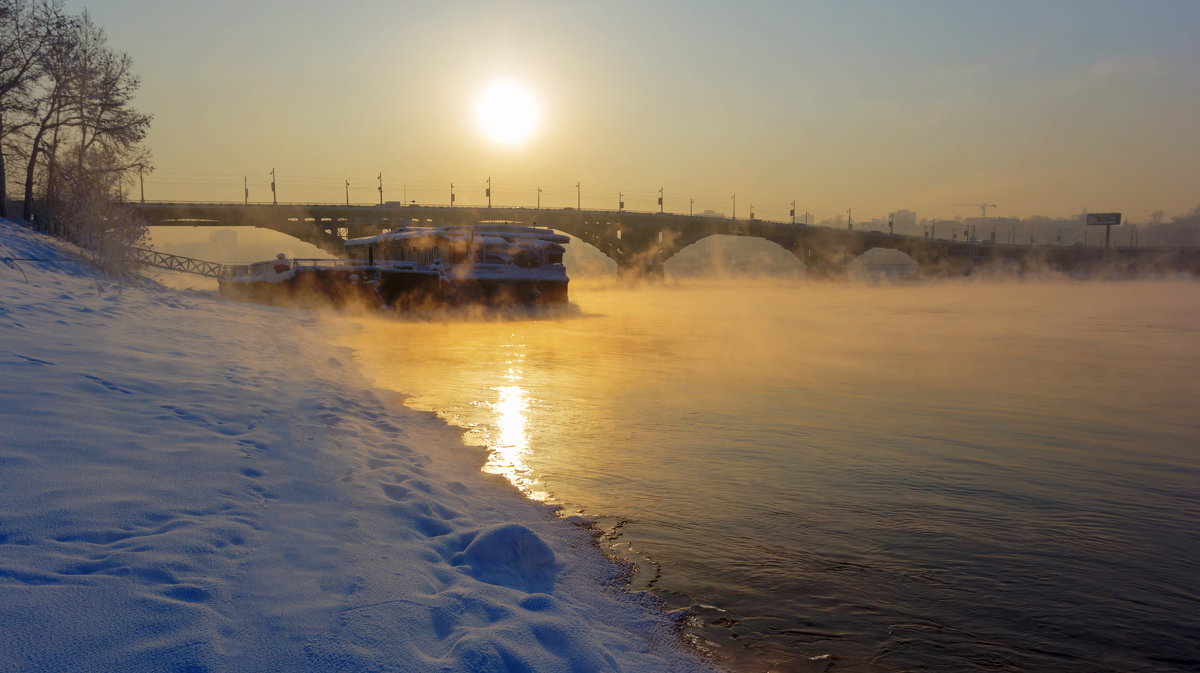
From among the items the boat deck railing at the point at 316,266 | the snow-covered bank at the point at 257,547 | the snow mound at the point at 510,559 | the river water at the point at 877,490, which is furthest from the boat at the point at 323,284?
the snow mound at the point at 510,559

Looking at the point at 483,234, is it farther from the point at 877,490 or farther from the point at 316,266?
the point at 877,490

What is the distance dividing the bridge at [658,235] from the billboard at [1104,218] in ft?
73.8

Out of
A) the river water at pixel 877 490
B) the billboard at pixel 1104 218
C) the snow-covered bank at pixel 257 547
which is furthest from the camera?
the billboard at pixel 1104 218

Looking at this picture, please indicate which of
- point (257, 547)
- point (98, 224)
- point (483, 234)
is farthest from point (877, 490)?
point (483, 234)

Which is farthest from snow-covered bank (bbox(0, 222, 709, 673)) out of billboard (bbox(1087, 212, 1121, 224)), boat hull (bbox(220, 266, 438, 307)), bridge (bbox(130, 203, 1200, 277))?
billboard (bbox(1087, 212, 1121, 224))

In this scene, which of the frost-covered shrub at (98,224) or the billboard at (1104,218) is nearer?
the frost-covered shrub at (98,224)

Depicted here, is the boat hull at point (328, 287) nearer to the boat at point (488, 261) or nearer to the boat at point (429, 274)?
the boat at point (429, 274)

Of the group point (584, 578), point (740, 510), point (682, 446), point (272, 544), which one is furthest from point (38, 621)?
point (682, 446)

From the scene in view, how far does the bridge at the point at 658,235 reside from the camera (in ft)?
294

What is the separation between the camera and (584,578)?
6.28m

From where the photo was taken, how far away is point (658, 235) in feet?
354

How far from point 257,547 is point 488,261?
41065mm

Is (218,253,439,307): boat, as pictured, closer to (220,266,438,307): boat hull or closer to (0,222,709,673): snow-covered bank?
(220,266,438,307): boat hull

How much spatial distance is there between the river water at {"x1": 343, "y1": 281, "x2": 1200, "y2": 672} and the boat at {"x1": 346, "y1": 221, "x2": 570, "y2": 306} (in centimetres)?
2216
